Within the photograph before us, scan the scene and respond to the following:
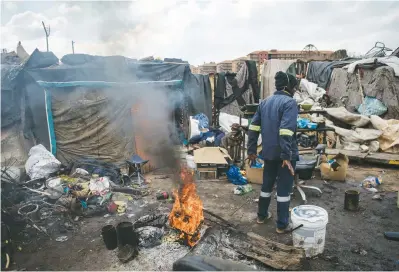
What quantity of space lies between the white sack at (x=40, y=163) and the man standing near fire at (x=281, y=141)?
5.73m

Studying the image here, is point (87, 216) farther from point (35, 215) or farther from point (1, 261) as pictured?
point (1, 261)

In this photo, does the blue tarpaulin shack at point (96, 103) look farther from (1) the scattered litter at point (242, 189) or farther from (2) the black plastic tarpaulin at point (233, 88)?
(2) the black plastic tarpaulin at point (233, 88)

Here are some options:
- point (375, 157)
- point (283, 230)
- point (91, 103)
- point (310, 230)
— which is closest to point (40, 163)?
point (91, 103)

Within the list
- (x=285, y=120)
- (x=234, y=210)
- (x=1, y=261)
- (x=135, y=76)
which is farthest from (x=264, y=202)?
(x=135, y=76)

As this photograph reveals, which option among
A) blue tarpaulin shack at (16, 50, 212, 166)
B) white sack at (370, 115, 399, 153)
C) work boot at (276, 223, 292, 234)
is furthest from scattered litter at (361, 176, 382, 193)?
blue tarpaulin shack at (16, 50, 212, 166)

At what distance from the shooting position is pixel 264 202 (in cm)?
475

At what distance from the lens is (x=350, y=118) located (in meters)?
9.22

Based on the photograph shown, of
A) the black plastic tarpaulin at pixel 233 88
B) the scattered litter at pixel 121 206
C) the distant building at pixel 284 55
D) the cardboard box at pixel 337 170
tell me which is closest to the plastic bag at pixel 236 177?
the cardboard box at pixel 337 170

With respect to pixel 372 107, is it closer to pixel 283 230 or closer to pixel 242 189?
pixel 242 189

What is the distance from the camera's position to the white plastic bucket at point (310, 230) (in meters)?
3.76

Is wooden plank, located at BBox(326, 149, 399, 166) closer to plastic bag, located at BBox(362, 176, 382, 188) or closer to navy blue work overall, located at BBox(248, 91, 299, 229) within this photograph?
plastic bag, located at BBox(362, 176, 382, 188)

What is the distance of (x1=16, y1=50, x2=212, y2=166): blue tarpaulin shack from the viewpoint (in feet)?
25.9

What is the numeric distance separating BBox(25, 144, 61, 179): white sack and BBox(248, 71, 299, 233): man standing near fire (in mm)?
5734

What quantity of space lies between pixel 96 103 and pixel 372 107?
30.9ft
